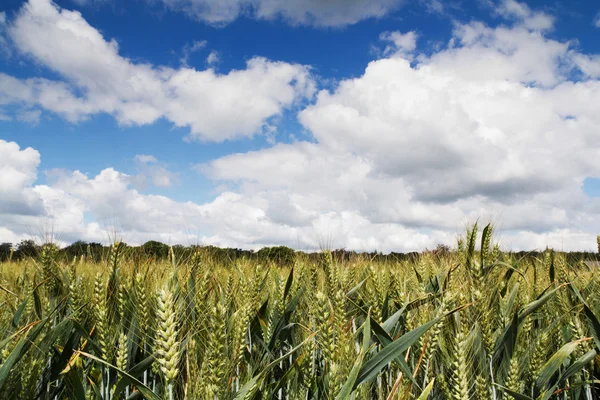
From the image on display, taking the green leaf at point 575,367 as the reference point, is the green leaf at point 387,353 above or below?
above

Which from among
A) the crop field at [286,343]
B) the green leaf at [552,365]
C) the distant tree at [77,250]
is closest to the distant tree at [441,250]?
the crop field at [286,343]

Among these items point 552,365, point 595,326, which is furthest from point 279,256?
point 552,365

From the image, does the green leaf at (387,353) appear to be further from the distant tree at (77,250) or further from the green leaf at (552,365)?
the distant tree at (77,250)

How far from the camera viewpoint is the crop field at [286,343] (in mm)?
1595

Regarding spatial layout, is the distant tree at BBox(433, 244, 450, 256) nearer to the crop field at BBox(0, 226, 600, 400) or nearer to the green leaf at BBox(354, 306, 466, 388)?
the crop field at BBox(0, 226, 600, 400)

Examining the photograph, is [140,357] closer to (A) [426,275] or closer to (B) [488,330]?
(B) [488,330]

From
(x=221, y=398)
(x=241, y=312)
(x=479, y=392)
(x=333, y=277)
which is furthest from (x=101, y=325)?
(x=479, y=392)

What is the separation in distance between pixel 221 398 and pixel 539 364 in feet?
5.35

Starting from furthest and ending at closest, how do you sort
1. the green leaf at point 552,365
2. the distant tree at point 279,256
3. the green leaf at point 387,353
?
the distant tree at point 279,256, the green leaf at point 552,365, the green leaf at point 387,353

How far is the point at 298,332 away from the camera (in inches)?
105

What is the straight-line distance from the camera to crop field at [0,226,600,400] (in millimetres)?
1595

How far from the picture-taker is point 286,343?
9.07ft

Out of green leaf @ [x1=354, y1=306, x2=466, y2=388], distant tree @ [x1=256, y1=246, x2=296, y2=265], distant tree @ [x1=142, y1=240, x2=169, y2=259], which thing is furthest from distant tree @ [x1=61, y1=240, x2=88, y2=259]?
green leaf @ [x1=354, y1=306, x2=466, y2=388]

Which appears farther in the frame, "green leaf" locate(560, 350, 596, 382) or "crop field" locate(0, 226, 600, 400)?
"green leaf" locate(560, 350, 596, 382)
